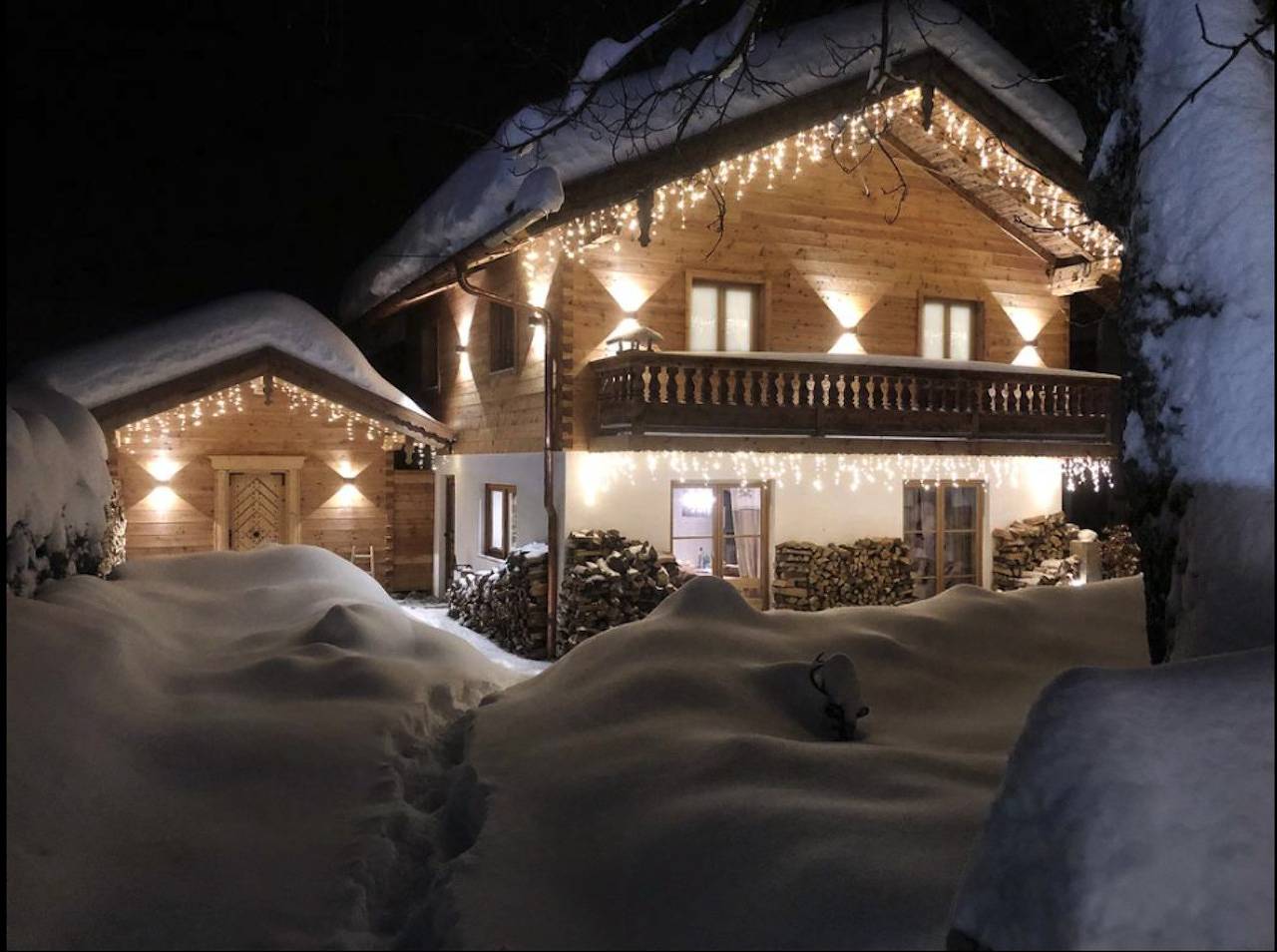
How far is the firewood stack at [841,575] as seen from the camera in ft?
44.9

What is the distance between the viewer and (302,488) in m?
17.0

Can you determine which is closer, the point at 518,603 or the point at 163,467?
the point at 518,603

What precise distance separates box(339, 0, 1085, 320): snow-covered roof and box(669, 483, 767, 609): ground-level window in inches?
189

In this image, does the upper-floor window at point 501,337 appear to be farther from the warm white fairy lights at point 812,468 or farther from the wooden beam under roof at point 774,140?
the warm white fairy lights at point 812,468

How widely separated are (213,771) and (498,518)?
10846 mm

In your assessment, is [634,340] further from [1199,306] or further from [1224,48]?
[1199,306]

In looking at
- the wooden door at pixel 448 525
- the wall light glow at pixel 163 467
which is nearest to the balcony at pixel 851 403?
the wooden door at pixel 448 525

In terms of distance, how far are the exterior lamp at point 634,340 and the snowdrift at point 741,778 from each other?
5.43 m

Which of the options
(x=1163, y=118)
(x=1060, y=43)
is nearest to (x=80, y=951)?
(x=1163, y=118)

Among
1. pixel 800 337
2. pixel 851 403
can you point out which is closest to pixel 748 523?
pixel 851 403

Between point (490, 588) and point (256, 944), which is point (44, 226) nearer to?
point (490, 588)

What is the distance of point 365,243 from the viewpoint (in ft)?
81.1

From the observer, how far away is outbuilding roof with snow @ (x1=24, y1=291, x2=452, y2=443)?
13.6m

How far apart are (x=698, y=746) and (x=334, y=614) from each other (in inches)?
158
